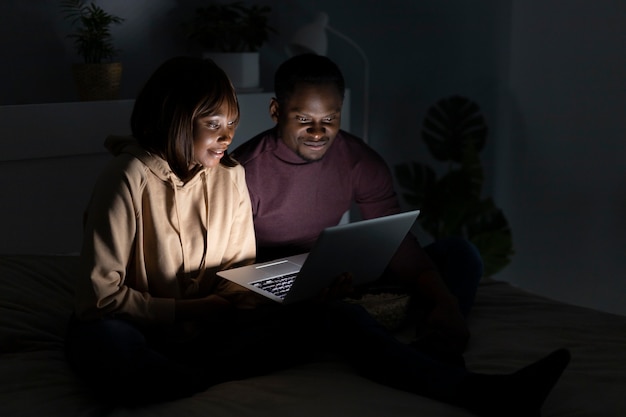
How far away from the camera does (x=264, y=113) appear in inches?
103

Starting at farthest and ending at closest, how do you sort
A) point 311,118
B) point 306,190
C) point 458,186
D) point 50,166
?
point 458,186 → point 50,166 → point 306,190 → point 311,118

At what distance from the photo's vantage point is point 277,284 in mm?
1547

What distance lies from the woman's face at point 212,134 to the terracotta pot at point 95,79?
0.87 m

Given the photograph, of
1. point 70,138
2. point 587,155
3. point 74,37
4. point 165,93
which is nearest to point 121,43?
point 74,37

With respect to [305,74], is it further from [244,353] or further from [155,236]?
[244,353]

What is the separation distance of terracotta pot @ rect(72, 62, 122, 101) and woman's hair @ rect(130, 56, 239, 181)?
31.6 inches

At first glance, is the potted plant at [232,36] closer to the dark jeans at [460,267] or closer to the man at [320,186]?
the man at [320,186]

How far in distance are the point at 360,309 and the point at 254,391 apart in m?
0.28

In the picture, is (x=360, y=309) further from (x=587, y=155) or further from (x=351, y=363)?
(x=587, y=155)

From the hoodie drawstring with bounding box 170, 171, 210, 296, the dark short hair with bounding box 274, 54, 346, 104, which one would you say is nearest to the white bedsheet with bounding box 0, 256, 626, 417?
the hoodie drawstring with bounding box 170, 171, 210, 296

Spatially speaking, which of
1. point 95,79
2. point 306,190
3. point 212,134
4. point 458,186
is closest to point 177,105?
point 212,134

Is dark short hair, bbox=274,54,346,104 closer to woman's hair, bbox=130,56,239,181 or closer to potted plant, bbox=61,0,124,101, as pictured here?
woman's hair, bbox=130,56,239,181

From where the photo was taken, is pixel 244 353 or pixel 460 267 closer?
pixel 244 353

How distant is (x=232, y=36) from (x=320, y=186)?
95 cm
